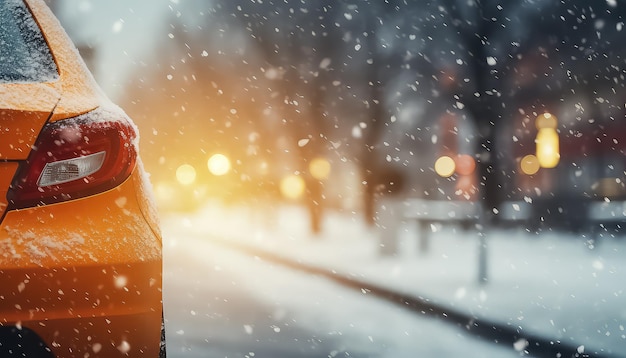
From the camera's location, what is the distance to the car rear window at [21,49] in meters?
2.44

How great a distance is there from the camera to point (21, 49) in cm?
254

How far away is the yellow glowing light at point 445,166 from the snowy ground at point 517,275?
32.1m

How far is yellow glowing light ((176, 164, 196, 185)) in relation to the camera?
52972 mm

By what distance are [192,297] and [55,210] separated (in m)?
8.84

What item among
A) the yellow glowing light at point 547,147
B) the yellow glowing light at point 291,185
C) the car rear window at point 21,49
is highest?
the car rear window at point 21,49

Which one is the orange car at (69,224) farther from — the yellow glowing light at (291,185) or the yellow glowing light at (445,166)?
the yellow glowing light at (445,166)

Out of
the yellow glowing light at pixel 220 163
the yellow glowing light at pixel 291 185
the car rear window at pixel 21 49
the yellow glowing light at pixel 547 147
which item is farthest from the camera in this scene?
the yellow glowing light at pixel 220 163

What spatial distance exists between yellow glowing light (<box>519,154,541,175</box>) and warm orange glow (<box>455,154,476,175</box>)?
19.6 ft

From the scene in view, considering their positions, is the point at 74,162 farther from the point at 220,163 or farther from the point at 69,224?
the point at 220,163

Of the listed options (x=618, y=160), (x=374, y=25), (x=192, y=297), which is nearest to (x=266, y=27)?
(x=374, y=25)

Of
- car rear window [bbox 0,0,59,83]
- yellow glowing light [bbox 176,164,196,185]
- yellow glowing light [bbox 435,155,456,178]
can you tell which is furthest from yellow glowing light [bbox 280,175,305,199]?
yellow glowing light [bbox 435,155,456,178]

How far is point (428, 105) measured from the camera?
70.0ft

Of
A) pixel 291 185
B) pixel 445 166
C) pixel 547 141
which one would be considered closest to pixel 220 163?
pixel 291 185

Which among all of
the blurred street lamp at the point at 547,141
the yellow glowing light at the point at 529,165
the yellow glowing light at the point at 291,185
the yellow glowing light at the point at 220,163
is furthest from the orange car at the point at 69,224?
the yellow glowing light at the point at 529,165
